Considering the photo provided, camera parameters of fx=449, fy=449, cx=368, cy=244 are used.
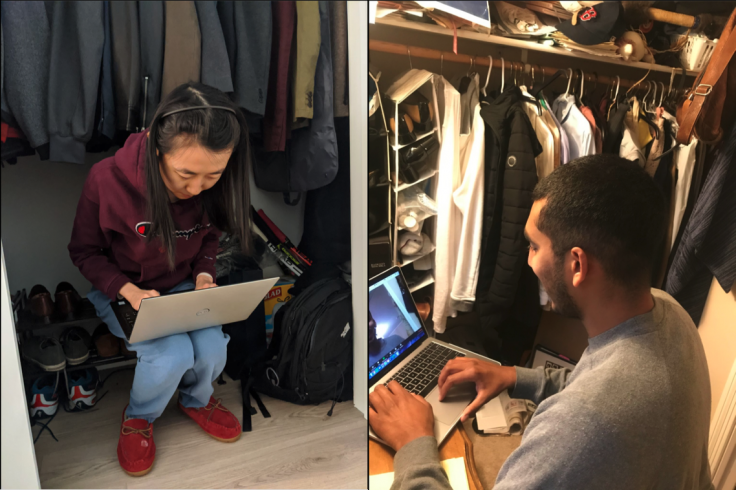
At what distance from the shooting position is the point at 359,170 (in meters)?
1.05

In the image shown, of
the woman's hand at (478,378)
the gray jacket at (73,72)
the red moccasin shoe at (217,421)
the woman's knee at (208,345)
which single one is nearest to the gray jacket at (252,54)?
the gray jacket at (73,72)

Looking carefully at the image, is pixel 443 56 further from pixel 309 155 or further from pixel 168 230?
pixel 168 230

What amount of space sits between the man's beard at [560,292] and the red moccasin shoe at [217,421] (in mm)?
905

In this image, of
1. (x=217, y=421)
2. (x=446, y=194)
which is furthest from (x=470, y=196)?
(x=217, y=421)

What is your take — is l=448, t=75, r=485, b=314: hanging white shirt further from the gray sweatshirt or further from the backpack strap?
the backpack strap

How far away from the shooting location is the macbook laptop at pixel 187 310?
991 millimetres

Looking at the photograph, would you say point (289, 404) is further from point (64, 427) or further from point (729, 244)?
point (729, 244)

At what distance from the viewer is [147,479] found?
1084 millimetres

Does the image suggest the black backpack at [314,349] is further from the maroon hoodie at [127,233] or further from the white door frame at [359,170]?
the maroon hoodie at [127,233]

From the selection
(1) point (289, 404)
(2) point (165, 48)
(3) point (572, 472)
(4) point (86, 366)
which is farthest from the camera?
(1) point (289, 404)

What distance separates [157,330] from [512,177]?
88 centimetres

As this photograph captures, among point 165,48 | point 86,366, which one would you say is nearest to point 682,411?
point 165,48

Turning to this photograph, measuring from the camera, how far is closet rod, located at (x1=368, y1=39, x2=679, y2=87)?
2.69 ft

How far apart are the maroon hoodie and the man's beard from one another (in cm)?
79
